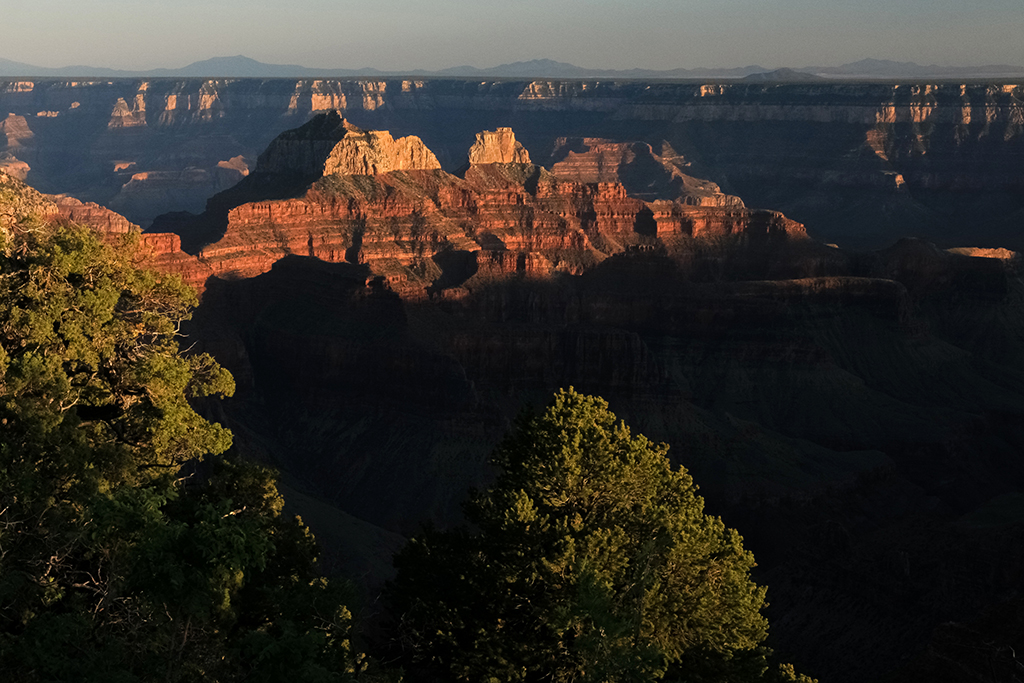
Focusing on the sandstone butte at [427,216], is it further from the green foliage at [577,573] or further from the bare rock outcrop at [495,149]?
the green foliage at [577,573]

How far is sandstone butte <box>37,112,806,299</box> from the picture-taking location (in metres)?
143

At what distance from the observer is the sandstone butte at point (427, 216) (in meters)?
143

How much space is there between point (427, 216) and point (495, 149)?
106ft

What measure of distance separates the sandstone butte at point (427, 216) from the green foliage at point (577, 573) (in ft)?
306

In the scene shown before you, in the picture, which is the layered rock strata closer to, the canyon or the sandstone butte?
the sandstone butte

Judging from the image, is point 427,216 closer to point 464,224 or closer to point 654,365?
point 464,224

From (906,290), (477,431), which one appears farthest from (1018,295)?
(477,431)

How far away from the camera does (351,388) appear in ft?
341

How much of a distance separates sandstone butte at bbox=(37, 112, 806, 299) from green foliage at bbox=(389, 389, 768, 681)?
9315 cm

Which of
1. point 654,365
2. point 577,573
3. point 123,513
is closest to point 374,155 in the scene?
point 654,365

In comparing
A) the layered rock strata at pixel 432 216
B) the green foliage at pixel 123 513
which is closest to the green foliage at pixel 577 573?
the green foliage at pixel 123 513

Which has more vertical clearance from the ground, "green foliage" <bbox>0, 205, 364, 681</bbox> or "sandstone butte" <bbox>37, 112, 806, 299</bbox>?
"green foliage" <bbox>0, 205, 364, 681</bbox>

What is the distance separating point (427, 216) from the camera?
164m

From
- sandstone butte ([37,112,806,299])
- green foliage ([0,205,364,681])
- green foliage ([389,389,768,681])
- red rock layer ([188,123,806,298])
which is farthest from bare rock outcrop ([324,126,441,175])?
green foliage ([389,389,768,681])
